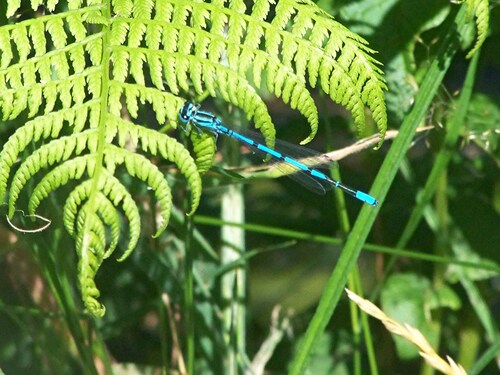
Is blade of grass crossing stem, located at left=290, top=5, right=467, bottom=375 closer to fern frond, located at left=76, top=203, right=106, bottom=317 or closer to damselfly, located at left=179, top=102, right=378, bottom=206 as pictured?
damselfly, located at left=179, top=102, right=378, bottom=206

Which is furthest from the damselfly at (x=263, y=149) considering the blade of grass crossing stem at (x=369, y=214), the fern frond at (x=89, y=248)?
the fern frond at (x=89, y=248)

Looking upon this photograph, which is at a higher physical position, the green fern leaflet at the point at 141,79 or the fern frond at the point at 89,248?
the green fern leaflet at the point at 141,79

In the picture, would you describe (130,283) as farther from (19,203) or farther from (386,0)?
(386,0)

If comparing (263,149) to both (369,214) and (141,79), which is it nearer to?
(369,214)

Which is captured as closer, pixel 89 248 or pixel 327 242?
pixel 89 248

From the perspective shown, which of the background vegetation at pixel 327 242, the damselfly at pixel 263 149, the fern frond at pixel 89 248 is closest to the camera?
the fern frond at pixel 89 248

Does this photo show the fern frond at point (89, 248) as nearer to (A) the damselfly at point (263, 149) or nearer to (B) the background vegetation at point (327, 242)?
(A) the damselfly at point (263, 149)

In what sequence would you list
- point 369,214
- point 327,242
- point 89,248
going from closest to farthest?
point 89,248 < point 369,214 < point 327,242

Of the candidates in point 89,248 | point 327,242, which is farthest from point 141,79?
point 327,242

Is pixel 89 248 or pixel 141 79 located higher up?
pixel 141 79
